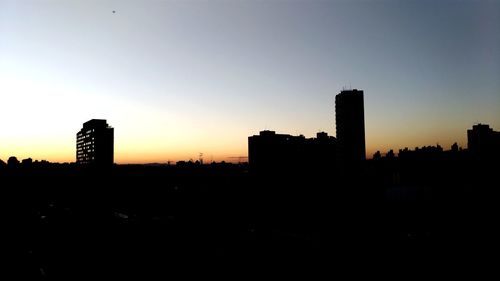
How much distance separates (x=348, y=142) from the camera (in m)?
195

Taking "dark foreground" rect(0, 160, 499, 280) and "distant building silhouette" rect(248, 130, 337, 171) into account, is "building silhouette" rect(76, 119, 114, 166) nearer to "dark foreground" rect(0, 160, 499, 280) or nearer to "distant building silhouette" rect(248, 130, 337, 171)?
"dark foreground" rect(0, 160, 499, 280)

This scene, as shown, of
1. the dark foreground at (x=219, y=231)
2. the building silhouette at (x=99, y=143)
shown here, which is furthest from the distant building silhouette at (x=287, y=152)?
the building silhouette at (x=99, y=143)

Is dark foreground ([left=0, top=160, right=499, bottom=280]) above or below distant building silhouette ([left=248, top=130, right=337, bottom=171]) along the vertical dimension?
below

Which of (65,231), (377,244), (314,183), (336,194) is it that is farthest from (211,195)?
(65,231)

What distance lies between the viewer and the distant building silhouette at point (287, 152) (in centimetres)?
17875

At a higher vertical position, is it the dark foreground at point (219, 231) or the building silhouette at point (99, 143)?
the building silhouette at point (99, 143)

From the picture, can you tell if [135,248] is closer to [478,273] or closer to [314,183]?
[478,273]

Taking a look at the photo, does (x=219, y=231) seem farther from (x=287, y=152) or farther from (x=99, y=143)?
(x=287, y=152)

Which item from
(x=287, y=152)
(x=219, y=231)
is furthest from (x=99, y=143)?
(x=287, y=152)

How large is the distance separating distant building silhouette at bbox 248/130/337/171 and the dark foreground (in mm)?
32339

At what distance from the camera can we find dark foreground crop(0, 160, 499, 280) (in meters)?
38.6

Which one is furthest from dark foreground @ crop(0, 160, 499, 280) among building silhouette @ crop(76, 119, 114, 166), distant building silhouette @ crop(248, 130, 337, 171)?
distant building silhouette @ crop(248, 130, 337, 171)

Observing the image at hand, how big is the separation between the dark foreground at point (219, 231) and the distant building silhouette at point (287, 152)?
106 ft

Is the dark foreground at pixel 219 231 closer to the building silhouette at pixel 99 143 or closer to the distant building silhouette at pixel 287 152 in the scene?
the building silhouette at pixel 99 143
